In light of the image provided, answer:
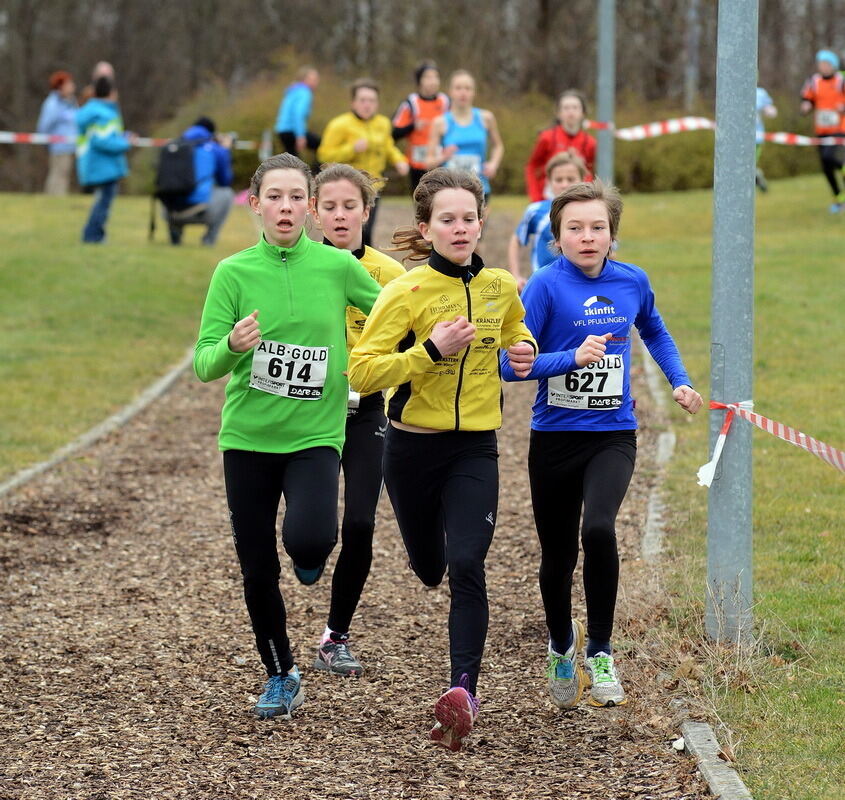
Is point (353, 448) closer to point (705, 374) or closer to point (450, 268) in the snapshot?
point (450, 268)

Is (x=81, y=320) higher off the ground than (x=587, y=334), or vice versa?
(x=587, y=334)

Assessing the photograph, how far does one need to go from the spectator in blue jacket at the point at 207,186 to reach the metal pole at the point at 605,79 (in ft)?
16.9

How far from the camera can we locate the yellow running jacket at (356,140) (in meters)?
13.3

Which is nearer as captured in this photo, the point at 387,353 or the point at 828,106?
the point at 387,353

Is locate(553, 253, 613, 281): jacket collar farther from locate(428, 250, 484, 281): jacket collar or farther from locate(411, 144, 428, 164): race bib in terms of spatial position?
locate(411, 144, 428, 164): race bib

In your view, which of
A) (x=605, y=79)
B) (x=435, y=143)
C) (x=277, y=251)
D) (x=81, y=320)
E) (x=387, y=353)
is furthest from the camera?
(x=605, y=79)

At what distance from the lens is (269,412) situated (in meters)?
4.91

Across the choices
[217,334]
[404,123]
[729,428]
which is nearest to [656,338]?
[729,428]

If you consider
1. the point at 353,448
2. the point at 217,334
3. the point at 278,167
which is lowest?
the point at 353,448

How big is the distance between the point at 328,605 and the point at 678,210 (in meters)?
20.4

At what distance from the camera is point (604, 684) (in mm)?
5090

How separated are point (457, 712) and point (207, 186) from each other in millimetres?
15702

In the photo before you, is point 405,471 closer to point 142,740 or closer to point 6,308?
point 142,740

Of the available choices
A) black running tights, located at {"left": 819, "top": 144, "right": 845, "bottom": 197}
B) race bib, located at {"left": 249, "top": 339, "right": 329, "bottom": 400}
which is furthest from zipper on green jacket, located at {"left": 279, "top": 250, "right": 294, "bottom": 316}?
black running tights, located at {"left": 819, "top": 144, "right": 845, "bottom": 197}
